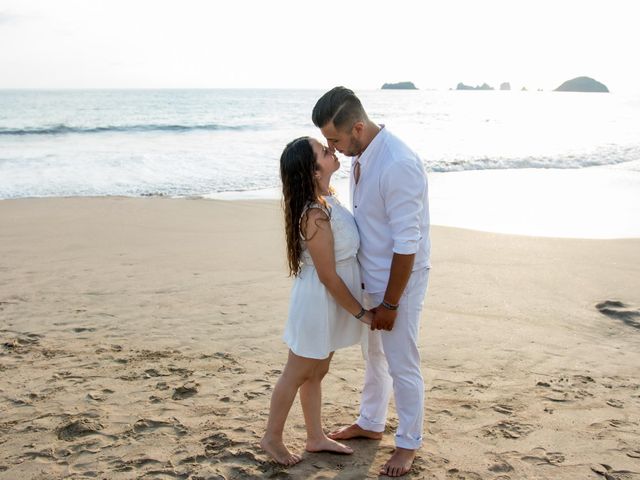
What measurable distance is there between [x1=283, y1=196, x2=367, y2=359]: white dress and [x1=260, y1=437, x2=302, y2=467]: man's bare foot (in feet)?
1.85

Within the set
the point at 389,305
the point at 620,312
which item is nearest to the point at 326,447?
the point at 389,305

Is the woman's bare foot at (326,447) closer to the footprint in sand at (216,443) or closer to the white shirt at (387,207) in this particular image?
the footprint in sand at (216,443)

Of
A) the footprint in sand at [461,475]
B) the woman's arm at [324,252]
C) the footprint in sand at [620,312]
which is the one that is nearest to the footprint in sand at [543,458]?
the footprint in sand at [461,475]

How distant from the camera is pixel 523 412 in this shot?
4090 mm

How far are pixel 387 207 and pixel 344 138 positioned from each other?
398 mm

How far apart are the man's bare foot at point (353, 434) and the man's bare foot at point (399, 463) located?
0.34 metres

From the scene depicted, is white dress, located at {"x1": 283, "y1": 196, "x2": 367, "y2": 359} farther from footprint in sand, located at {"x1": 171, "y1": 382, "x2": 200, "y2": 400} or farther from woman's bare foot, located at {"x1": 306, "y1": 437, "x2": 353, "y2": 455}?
footprint in sand, located at {"x1": 171, "y1": 382, "x2": 200, "y2": 400}

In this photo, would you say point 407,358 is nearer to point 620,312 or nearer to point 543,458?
point 543,458

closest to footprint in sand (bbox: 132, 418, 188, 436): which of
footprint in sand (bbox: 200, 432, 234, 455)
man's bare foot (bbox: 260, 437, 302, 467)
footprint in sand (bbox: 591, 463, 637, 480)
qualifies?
footprint in sand (bbox: 200, 432, 234, 455)

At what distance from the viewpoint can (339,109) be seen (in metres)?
3.05

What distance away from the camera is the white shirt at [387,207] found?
3027 millimetres

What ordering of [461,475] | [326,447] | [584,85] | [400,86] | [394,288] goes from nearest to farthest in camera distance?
[394,288], [461,475], [326,447], [400,86], [584,85]

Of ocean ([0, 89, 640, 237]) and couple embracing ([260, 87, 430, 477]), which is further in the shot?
ocean ([0, 89, 640, 237])

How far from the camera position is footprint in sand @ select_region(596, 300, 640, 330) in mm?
5738
